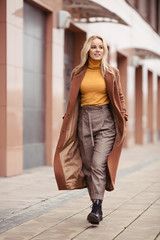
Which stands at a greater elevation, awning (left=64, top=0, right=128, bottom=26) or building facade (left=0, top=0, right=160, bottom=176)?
awning (left=64, top=0, right=128, bottom=26)

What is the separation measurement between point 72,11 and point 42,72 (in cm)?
254

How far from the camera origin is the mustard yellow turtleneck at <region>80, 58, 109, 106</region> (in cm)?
585

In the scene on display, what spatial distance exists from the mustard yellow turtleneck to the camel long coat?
0.05m

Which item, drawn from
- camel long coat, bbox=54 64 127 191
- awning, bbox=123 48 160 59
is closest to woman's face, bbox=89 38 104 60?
camel long coat, bbox=54 64 127 191

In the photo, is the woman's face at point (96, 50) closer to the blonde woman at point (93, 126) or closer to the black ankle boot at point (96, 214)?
the blonde woman at point (93, 126)

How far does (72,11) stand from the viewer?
46.8 ft

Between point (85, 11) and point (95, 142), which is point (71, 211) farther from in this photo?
point (85, 11)

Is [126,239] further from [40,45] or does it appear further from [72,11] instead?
[72,11]

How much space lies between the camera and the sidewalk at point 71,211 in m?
5.23

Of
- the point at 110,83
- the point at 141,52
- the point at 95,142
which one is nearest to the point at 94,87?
the point at 110,83

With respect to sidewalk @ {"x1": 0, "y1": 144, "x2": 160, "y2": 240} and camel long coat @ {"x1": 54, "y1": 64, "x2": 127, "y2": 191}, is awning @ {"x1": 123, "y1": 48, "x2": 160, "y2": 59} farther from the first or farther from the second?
camel long coat @ {"x1": 54, "y1": 64, "x2": 127, "y2": 191}

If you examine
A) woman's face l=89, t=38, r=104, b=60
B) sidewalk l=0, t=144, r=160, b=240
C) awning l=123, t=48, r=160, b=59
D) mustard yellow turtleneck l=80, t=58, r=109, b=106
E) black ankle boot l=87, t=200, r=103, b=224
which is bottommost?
sidewalk l=0, t=144, r=160, b=240

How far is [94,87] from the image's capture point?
5.84 metres

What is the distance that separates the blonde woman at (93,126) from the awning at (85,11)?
7.52 meters
